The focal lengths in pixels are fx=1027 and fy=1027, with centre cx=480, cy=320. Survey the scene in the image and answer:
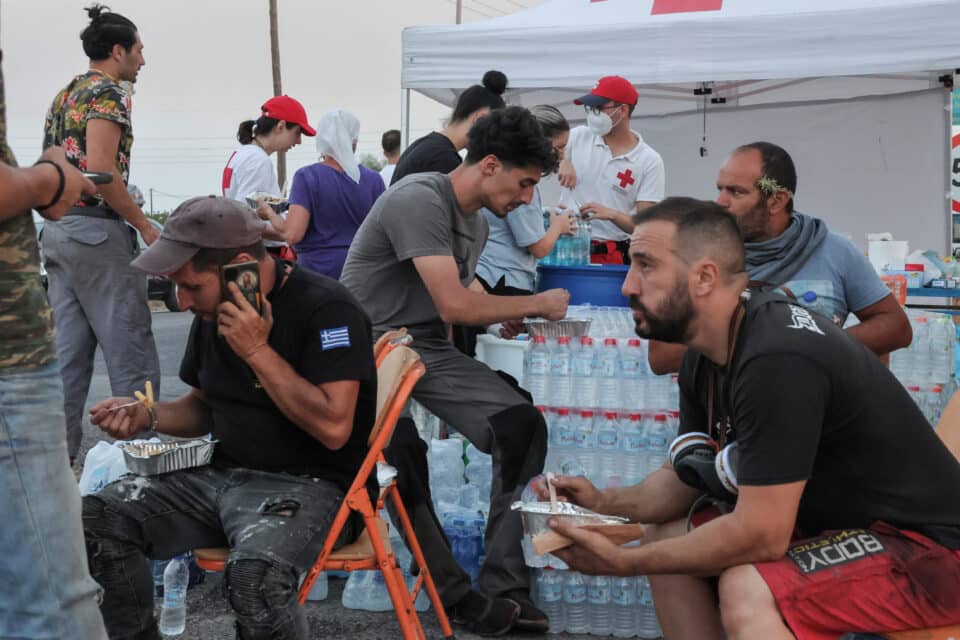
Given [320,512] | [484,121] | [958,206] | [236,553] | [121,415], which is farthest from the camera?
[958,206]

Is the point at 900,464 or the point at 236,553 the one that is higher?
the point at 900,464

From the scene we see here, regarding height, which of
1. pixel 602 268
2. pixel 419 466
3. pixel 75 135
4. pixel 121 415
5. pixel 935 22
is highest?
Answer: pixel 935 22

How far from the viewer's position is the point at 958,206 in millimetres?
7402

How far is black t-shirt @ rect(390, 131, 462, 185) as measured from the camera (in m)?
4.76

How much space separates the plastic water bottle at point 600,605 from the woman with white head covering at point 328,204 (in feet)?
8.48

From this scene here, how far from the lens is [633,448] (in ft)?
12.7

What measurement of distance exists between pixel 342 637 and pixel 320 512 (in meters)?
1.06

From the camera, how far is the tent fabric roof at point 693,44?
6992 mm

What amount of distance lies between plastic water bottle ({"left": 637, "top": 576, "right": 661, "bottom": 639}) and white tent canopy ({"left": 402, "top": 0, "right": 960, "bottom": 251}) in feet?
14.9

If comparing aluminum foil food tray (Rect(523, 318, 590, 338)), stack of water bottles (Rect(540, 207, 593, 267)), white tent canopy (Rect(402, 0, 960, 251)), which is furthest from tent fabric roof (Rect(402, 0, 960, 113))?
aluminum foil food tray (Rect(523, 318, 590, 338))

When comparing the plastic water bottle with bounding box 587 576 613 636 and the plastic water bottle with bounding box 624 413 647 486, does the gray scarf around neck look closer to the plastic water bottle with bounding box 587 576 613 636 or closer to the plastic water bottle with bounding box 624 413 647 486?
the plastic water bottle with bounding box 624 413 647 486

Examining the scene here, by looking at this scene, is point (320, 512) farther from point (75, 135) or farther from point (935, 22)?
point (935, 22)

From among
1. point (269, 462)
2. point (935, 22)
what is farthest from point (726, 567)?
point (935, 22)

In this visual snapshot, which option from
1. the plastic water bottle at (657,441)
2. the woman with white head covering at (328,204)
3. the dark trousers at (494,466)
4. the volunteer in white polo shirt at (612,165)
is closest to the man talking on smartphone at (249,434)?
the dark trousers at (494,466)
